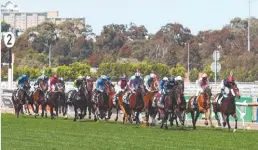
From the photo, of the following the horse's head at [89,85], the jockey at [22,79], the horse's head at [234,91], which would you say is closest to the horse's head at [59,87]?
the jockey at [22,79]

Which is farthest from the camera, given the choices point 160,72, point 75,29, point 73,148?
point 75,29

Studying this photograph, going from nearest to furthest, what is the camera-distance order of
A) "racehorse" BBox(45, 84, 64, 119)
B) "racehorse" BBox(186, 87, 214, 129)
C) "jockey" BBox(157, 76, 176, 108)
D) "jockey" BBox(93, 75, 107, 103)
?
"jockey" BBox(157, 76, 176, 108)
"racehorse" BBox(186, 87, 214, 129)
"jockey" BBox(93, 75, 107, 103)
"racehorse" BBox(45, 84, 64, 119)

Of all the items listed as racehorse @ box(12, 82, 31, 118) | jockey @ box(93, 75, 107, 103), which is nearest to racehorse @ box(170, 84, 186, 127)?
jockey @ box(93, 75, 107, 103)

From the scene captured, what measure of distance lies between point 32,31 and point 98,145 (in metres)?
87.3

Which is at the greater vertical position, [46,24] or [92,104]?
[46,24]

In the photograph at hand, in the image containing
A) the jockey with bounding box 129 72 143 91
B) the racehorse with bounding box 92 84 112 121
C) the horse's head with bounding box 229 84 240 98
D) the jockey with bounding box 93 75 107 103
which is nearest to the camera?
the horse's head with bounding box 229 84 240 98

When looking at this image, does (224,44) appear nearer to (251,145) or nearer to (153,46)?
(153,46)

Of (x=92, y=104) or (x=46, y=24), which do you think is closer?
(x=92, y=104)

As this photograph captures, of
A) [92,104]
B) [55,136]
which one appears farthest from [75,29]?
[55,136]

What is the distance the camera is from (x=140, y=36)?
10638cm

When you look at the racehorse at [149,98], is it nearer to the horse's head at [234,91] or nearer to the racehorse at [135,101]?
the racehorse at [135,101]

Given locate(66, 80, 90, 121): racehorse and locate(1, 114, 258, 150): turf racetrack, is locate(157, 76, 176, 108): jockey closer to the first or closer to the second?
locate(1, 114, 258, 150): turf racetrack

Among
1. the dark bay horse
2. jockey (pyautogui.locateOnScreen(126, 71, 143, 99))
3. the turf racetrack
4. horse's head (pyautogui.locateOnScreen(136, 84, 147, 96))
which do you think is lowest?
the turf racetrack

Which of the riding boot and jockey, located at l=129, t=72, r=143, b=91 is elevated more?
jockey, located at l=129, t=72, r=143, b=91
